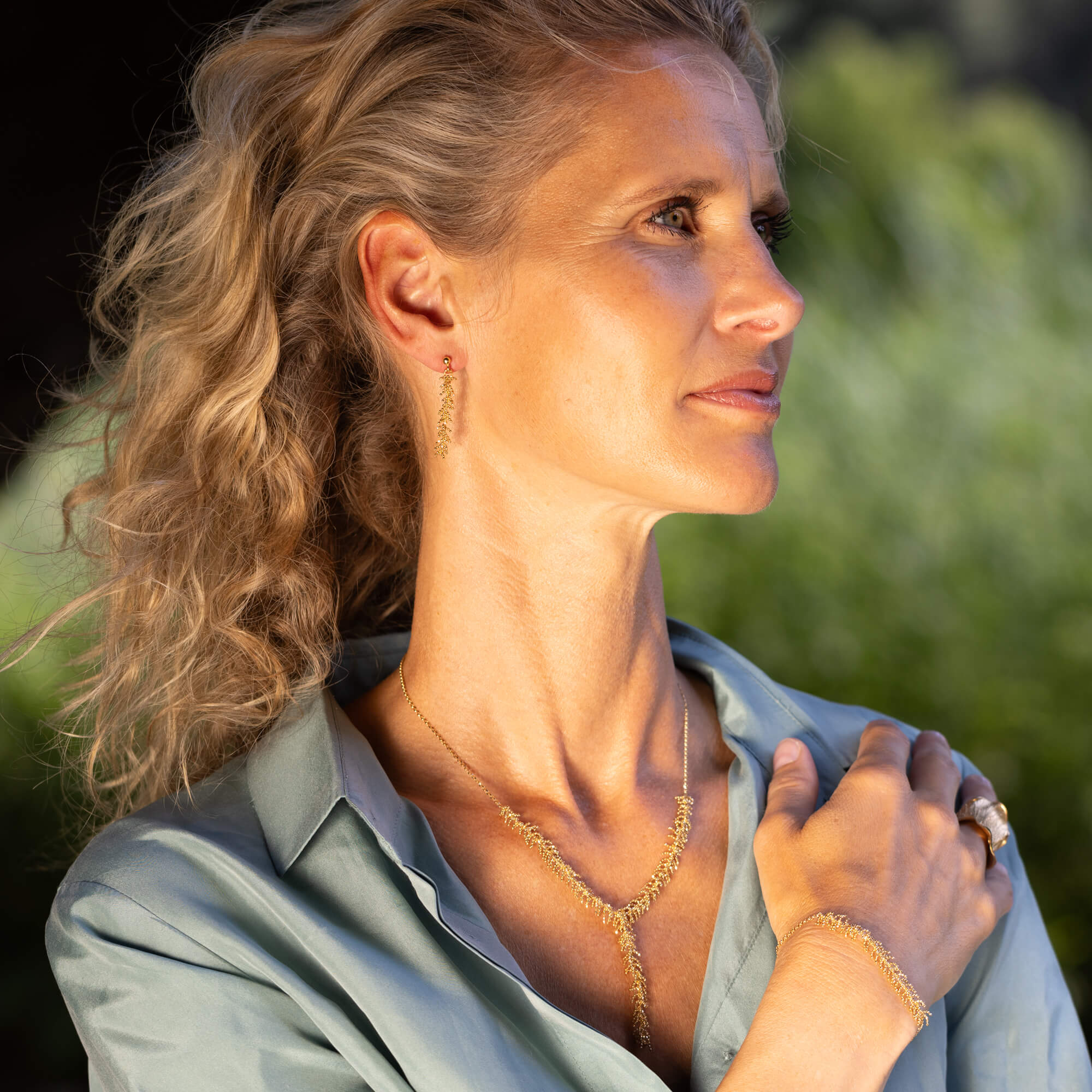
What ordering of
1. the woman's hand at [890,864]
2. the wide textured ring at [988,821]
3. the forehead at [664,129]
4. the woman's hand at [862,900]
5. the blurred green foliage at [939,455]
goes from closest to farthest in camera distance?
the woman's hand at [862,900], the woman's hand at [890,864], the forehead at [664,129], the wide textured ring at [988,821], the blurred green foliage at [939,455]

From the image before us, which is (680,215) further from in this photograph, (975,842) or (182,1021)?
(182,1021)

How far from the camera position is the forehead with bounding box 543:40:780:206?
1.49 m

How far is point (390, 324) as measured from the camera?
163cm

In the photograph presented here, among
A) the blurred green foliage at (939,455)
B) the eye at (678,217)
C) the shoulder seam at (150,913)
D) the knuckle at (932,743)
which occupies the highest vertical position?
the eye at (678,217)

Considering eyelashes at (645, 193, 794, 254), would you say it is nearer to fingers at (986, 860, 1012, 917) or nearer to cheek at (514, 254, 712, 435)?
cheek at (514, 254, 712, 435)

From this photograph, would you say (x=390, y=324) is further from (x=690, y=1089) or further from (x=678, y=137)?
(x=690, y=1089)

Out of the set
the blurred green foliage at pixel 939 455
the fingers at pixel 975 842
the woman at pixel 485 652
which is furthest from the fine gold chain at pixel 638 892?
the blurred green foliage at pixel 939 455

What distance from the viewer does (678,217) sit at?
4.98ft

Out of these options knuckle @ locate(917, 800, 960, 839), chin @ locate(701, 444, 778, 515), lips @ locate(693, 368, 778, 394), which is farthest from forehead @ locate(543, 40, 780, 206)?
knuckle @ locate(917, 800, 960, 839)

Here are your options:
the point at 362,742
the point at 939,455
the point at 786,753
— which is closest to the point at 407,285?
the point at 362,742

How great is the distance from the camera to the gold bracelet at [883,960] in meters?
1.32

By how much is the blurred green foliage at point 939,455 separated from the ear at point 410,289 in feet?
7.61

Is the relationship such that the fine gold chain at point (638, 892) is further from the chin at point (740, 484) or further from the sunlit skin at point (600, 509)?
the chin at point (740, 484)

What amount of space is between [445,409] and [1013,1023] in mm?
1045
